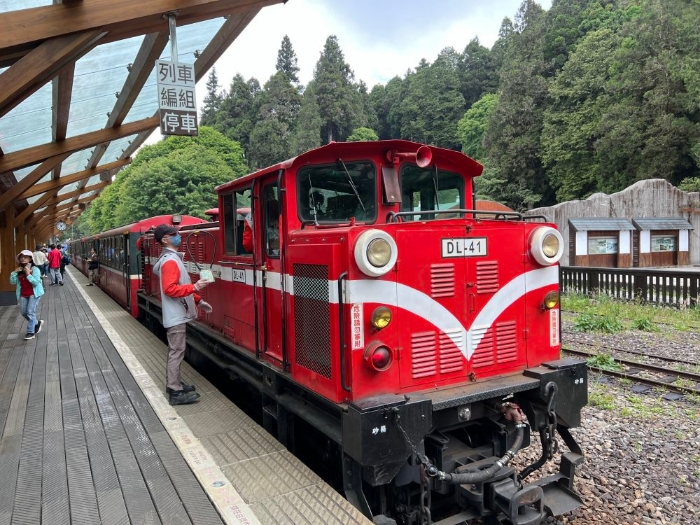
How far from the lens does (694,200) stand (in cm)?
2609

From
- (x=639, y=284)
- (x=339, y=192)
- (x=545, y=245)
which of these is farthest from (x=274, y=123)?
(x=545, y=245)

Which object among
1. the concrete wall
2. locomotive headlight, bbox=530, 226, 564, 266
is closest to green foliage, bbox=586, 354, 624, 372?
locomotive headlight, bbox=530, 226, 564, 266

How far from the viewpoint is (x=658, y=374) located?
7.23m

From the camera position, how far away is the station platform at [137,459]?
311 cm

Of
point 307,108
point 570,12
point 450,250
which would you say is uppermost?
point 570,12

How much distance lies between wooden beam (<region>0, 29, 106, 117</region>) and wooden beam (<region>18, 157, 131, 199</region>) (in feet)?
31.2

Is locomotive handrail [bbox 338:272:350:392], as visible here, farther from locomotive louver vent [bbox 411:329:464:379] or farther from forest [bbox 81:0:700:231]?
forest [bbox 81:0:700:231]

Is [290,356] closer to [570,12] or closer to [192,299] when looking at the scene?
→ [192,299]

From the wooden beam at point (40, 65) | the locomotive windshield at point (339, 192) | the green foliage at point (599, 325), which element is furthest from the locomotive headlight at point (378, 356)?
the green foliage at point (599, 325)

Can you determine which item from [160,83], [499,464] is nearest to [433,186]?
[499,464]

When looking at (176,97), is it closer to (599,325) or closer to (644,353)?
(644,353)

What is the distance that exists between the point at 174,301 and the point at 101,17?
352 cm

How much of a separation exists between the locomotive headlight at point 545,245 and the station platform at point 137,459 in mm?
2392

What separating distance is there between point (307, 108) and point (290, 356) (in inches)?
2290
